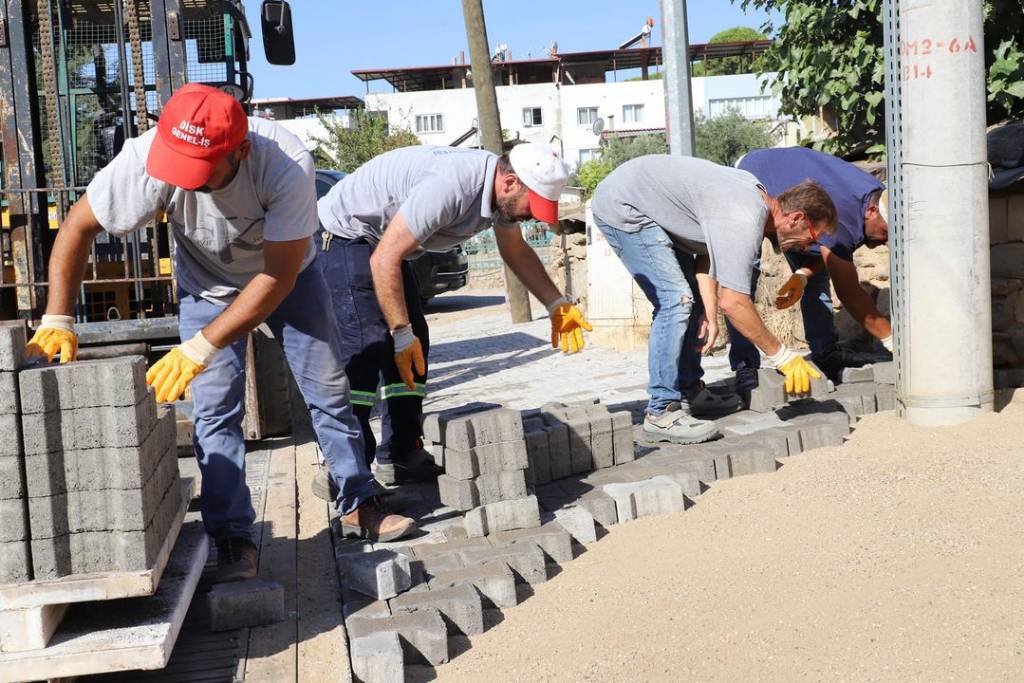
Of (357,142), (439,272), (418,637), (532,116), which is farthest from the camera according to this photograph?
(532,116)

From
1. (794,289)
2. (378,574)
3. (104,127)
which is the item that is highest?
(104,127)

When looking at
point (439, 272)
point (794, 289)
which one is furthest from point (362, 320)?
point (439, 272)

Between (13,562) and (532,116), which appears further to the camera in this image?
(532,116)

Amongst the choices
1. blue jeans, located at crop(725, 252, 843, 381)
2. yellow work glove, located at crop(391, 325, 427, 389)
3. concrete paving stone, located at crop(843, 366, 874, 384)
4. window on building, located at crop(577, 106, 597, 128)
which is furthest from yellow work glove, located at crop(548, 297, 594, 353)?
window on building, located at crop(577, 106, 597, 128)

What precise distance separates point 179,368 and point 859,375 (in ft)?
14.2

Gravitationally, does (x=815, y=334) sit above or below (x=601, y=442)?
above

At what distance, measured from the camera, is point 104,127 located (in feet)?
23.7

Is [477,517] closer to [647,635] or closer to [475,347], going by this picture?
[647,635]

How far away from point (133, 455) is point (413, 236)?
5.45 feet

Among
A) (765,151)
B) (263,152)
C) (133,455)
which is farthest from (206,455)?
(765,151)

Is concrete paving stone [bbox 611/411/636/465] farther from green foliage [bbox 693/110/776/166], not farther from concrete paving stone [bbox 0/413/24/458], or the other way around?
green foliage [bbox 693/110/776/166]

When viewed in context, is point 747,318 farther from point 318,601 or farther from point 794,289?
point 318,601

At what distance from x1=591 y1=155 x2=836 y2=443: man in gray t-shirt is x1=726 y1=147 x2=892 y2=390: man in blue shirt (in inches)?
17.7

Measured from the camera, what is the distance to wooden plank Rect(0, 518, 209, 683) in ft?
8.91
